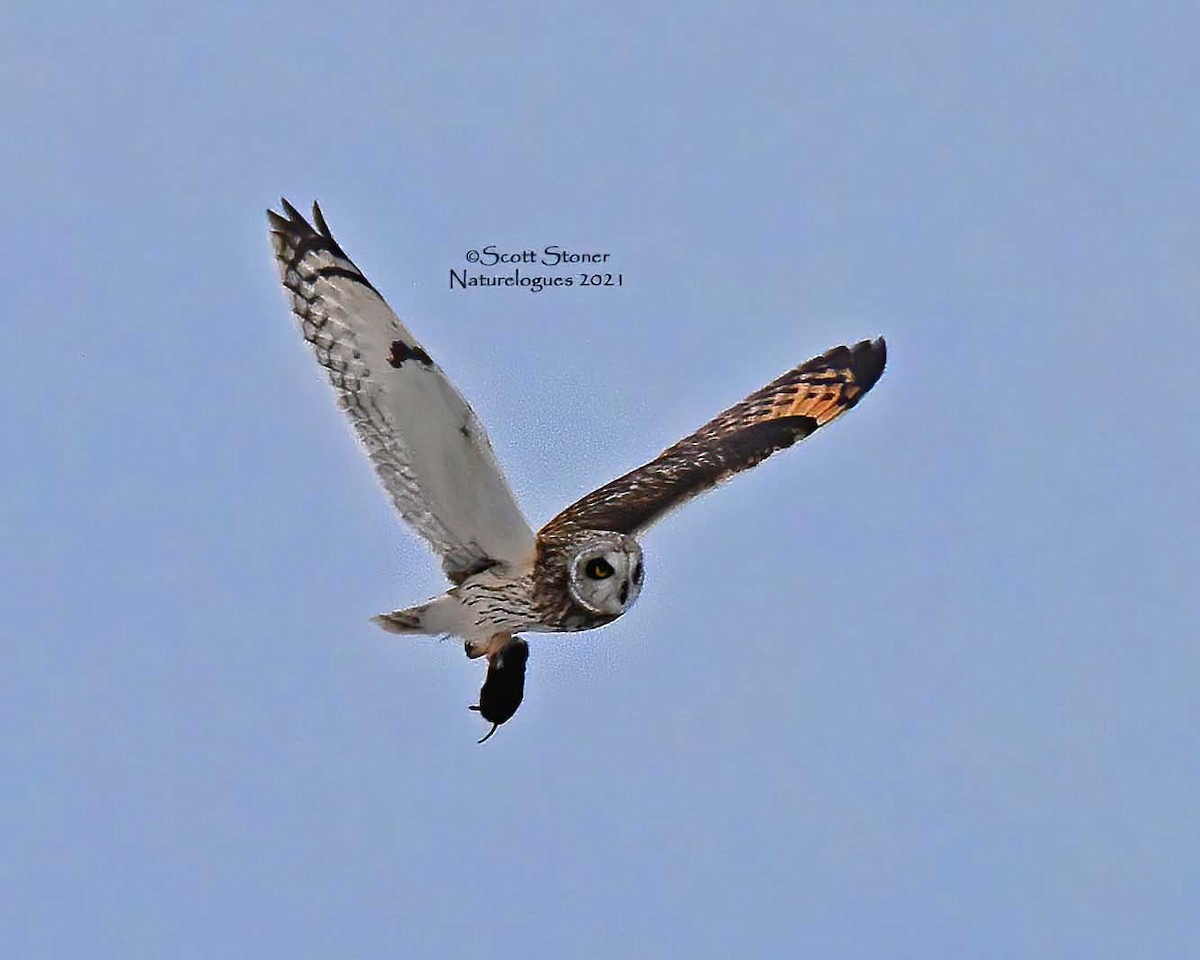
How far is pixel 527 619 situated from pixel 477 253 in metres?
1.01

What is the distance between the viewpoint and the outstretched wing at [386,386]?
5688 millimetres

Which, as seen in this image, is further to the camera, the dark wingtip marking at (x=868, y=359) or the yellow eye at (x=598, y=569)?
the dark wingtip marking at (x=868, y=359)

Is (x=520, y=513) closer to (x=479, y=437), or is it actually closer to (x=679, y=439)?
(x=479, y=437)

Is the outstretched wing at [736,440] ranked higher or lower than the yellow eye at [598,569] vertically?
higher

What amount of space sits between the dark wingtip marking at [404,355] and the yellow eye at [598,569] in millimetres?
675

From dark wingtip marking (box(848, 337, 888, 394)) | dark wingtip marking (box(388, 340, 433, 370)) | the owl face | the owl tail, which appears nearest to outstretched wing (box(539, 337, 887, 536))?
dark wingtip marking (box(848, 337, 888, 394))

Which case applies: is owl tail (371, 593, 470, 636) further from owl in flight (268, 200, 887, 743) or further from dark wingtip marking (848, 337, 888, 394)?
dark wingtip marking (848, 337, 888, 394)

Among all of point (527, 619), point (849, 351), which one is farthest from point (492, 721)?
point (849, 351)

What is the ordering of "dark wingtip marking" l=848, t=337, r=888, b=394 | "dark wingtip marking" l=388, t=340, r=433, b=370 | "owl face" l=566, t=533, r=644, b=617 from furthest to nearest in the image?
"dark wingtip marking" l=848, t=337, r=888, b=394, "owl face" l=566, t=533, r=644, b=617, "dark wingtip marking" l=388, t=340, r=433, b=370

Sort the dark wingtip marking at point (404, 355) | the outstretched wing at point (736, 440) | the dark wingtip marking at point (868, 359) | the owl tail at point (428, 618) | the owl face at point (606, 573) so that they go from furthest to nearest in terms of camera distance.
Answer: the dark wingtip marking at point (868, 359)
the outstretched wing at point (736, 440)
the owl tail at point (428, 618)
the owl face at point (606, 573)
the dark wingtip marking at point (404, 355)

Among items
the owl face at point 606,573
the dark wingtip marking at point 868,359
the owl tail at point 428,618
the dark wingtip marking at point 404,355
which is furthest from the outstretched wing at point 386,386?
the dark wingtip marking at point 868,359

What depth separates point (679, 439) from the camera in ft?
21.8

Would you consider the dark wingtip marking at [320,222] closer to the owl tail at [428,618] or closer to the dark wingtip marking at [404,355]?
the dark wingtip marking at [404,355]

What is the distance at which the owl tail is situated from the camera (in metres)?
6.06
